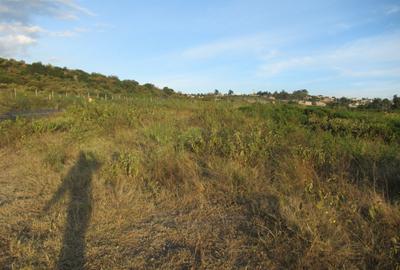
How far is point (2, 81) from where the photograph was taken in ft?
127

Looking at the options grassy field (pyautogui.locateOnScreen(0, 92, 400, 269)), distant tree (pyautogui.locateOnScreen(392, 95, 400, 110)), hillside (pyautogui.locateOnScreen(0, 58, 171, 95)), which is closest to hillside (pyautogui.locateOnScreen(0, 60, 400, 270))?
grassy field (pyautogui.locateOnScreen(0, 92, 400, 269))

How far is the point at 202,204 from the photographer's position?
4395 millimetres

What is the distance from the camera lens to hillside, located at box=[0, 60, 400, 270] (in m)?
3.21

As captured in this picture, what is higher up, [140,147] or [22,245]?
[140,147]

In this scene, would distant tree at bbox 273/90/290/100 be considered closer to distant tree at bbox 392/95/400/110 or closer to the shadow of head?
distant tree at bbox 392/95/400/110

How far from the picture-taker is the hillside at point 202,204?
10.5ft

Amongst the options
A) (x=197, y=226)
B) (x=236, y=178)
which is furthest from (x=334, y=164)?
(x=197, y=226)

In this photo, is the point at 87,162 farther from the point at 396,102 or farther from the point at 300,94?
the point at 300,94

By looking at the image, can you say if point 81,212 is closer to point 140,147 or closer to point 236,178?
point 236,178

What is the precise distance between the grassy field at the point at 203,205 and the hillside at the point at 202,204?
16 millimetres

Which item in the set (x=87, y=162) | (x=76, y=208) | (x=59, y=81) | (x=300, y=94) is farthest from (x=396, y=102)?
(x=59, y=81)

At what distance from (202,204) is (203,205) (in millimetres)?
18

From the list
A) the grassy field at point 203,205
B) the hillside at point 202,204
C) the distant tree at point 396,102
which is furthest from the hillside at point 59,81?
the grassy field at point 203,205

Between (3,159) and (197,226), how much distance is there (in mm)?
4995
